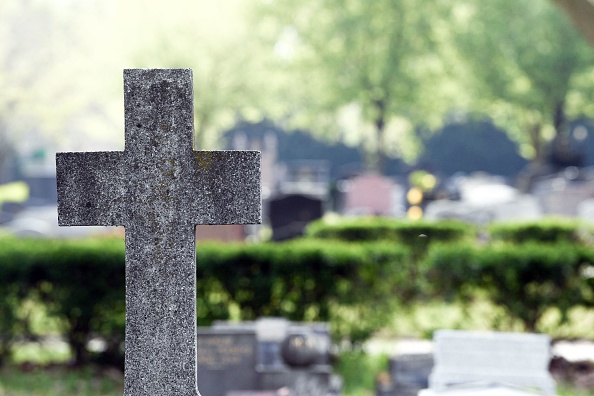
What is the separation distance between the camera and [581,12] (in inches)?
317

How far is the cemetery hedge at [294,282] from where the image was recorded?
8.09m

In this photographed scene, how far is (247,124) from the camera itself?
47.3 metres

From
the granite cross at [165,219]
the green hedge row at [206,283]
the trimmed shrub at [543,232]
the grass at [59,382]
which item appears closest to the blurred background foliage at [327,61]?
the trimmed shrub at [543,232]

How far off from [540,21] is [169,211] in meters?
27.6

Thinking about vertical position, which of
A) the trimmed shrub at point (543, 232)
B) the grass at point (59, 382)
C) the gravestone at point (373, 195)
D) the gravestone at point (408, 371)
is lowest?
the grass at point (59, 382)

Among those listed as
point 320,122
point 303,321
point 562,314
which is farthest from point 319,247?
point 320,122

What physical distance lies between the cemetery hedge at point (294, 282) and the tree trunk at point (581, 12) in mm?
2186

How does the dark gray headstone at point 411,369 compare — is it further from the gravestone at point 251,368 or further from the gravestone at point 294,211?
the gravestone at point 294,211

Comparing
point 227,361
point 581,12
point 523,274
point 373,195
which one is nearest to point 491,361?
point 227,361

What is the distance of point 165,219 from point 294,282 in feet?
15.9

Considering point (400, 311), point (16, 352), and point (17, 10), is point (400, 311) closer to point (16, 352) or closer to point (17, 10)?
point (16, 352)

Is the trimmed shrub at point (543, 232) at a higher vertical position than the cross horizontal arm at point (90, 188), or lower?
lower

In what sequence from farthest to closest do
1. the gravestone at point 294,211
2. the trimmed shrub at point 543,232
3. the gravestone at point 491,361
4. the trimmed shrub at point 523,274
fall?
the gravestone at point 294,211 < the trimmed shrub at point 543,232 < the trimmed shrub at point 523,274 < the gravestone at point 491,361

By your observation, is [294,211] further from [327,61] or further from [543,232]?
[327,61]
